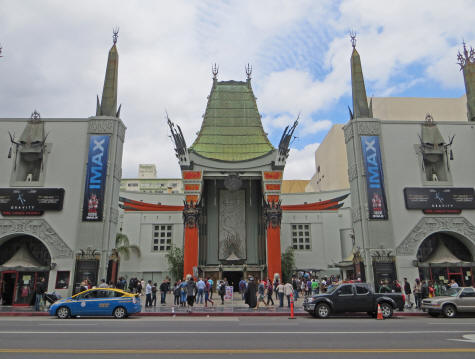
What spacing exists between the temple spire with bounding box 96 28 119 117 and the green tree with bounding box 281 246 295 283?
2206 cm

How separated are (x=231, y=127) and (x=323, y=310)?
2892 centimetres

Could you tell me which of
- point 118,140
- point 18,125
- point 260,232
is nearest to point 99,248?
point 118,140

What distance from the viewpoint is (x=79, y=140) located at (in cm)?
2619

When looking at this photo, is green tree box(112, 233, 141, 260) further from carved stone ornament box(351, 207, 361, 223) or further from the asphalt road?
the asphalt road

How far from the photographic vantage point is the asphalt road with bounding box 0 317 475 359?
753cm

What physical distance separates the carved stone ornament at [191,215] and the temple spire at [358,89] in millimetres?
17515

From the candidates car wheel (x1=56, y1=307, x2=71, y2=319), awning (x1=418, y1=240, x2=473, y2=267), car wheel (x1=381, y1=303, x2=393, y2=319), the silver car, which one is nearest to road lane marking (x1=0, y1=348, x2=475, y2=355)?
car wheel (x1=56, y1=307, x2=71, y2=319)

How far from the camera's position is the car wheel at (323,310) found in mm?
15805

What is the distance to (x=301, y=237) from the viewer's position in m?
42.3

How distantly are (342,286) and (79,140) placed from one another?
64.4ft

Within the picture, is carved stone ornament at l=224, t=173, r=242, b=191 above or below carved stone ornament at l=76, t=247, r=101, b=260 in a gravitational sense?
above

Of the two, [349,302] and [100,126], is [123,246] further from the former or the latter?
[349,302]

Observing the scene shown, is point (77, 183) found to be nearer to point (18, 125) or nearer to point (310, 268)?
point (18, 125)

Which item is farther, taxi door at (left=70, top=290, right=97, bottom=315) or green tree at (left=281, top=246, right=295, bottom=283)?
green tree at (left=281, top=246, right=295, bottom=283)
